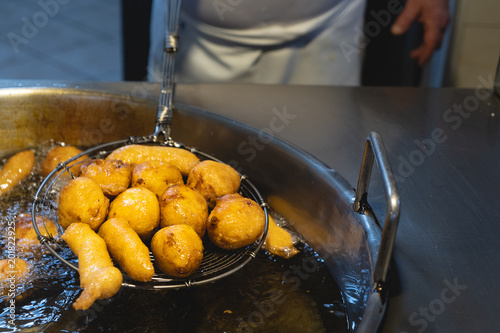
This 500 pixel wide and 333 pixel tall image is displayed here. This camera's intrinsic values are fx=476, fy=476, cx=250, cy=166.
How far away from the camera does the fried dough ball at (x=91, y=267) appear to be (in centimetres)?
70

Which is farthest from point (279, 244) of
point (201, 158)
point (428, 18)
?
point (428, 18)

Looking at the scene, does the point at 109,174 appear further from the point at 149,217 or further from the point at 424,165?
the point at 424,165

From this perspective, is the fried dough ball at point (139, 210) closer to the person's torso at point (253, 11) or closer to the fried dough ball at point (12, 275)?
the fried dough ball at point (12, 275)

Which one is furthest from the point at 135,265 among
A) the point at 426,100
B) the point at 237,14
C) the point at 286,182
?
the point at 237,14

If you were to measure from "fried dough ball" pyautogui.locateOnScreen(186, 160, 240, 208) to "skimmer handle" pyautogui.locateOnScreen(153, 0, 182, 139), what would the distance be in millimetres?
225

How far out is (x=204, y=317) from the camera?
0.78m

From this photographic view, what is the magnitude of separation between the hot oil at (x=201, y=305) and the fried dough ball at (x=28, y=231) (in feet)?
0.09

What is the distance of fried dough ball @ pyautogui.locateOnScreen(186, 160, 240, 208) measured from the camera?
3.17 feet

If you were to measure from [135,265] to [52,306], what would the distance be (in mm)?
152

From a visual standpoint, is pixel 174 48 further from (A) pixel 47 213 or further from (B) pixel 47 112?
(A) pixel 47 213

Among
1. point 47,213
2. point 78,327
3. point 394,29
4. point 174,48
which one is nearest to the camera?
point 78,327

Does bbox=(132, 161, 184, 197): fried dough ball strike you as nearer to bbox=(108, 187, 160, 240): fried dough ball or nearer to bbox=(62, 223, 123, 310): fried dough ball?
bbox=(108, 187, 160, 240): fried dough ball

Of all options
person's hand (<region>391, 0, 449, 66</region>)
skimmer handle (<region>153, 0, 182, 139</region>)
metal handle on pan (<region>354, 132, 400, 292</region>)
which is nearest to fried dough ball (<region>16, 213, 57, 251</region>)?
skimmer handle (<region>153, 0, 182, 139</region>)

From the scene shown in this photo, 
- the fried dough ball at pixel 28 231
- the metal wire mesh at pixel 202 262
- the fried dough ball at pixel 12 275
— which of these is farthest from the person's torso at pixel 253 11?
the fried dough ball at pixel 12 275
